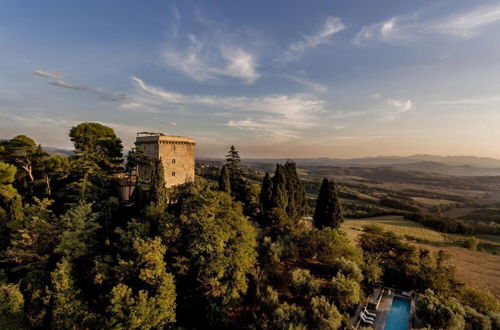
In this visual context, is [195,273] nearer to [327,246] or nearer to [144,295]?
[144,295]

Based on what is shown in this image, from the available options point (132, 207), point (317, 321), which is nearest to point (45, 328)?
point (132, 207)

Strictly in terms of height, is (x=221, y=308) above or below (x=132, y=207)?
below

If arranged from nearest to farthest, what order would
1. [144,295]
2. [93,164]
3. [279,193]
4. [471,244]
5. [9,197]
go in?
[144,295] < [9,197] < [279,193] < [93,164] < [471,244]

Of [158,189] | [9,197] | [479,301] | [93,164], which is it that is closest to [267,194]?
[158,189]

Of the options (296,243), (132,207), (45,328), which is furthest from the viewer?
(132,207)

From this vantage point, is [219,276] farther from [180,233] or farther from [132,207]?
[132,207]

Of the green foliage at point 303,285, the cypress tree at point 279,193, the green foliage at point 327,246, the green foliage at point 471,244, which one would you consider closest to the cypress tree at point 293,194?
the cypress tree at point 279,193
